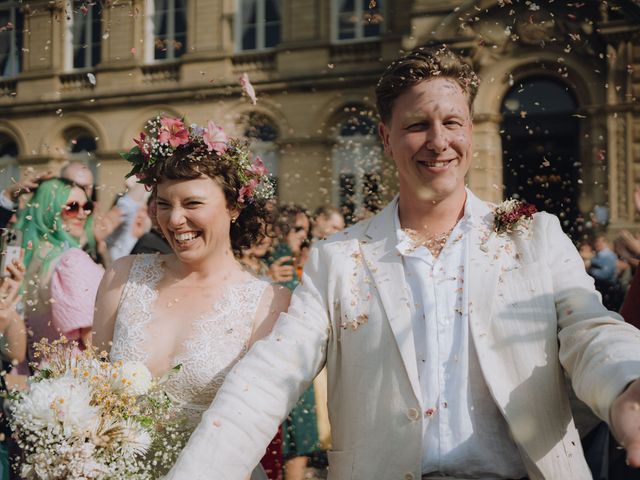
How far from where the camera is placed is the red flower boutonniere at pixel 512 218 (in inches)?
99.0

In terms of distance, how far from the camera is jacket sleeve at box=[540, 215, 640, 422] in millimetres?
1922

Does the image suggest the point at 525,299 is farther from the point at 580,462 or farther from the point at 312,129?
the point at 312,129

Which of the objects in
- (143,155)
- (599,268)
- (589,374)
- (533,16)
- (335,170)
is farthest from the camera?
(335,170)

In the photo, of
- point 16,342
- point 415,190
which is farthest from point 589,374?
point 16,342

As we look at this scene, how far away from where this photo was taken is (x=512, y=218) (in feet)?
8.27

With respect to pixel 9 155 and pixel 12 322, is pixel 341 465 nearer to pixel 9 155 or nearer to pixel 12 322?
pixel 12 322

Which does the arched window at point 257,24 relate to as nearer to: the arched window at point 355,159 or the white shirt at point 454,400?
the arched window at point 355,159

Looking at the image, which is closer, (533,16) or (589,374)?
(589,374)

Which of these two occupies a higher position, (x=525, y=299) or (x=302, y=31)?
(x=302, y=31)

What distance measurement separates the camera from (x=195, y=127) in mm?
3221

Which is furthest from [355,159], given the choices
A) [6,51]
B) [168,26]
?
[6,51]

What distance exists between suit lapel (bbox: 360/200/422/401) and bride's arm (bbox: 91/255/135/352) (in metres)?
1.17

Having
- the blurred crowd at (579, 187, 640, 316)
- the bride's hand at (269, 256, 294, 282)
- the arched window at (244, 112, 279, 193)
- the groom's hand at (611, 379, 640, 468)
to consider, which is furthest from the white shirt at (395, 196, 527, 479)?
the arched window at (244, 112, 279, 193)

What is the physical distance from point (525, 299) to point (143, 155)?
1648 mm
